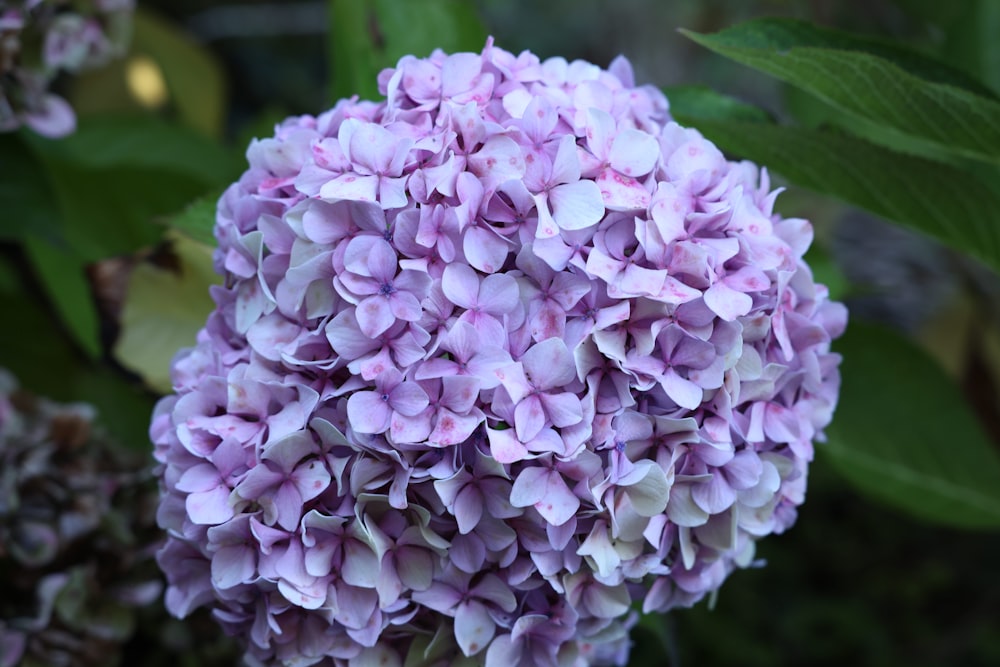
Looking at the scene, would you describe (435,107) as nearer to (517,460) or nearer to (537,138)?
(537,138)

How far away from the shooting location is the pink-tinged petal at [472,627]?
40cm

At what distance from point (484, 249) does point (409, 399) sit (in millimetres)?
62

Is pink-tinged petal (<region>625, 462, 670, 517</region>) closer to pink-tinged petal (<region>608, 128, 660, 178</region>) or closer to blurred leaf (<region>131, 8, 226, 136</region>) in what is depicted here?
pink-tinged petal (<region>608, 128, 660, 178</region>)

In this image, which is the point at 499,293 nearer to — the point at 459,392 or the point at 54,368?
the point at 459,392

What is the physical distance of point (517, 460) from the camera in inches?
14.6

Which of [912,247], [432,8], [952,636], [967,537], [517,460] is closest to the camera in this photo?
[517,460]

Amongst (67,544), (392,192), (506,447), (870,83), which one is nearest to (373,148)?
(392,192)

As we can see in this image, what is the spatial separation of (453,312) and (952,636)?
2.43 feet

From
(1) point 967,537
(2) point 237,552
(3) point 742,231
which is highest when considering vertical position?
(3) point 742,231

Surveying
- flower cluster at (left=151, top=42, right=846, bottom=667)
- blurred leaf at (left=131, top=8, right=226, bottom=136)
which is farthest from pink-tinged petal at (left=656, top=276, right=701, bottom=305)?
blurred leaf at (left=131, top=8, right=226, bottom=136)

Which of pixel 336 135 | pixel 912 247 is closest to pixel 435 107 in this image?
pixel 336 135

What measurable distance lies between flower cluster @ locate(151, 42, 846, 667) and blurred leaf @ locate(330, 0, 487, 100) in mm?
197

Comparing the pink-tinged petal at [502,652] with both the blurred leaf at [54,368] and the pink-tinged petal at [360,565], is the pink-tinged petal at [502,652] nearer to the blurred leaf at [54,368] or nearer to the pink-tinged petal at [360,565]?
the pink-tinged petal at [360,565]

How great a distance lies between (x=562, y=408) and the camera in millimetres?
367
